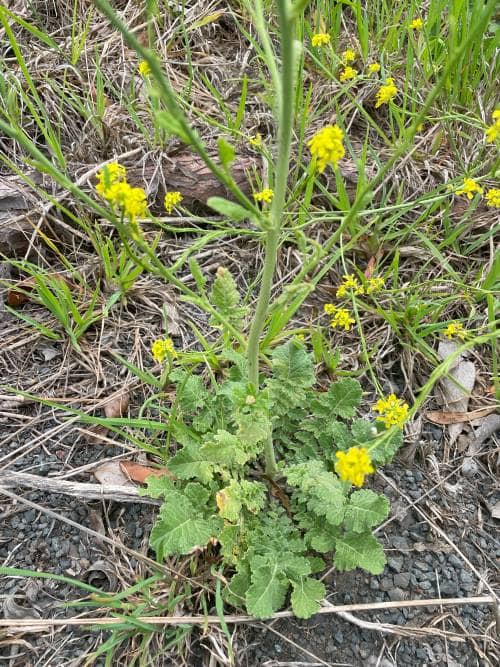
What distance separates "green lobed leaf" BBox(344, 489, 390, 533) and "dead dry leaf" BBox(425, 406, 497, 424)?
538mm

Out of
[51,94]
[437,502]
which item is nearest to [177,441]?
[437,502]

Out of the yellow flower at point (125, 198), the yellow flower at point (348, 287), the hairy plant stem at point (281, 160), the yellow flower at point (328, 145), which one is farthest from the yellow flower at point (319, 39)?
the yellow flower at point (125, 198)

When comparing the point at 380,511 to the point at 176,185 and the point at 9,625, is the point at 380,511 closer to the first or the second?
the point at 9,625

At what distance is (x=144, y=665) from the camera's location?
165 centimetres

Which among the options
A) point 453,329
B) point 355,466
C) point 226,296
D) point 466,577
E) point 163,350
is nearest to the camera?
point 355,466

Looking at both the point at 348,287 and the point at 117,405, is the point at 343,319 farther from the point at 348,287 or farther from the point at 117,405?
the point at 117,405

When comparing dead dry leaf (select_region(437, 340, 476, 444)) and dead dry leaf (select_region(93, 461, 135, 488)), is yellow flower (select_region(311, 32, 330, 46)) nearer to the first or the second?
dead dry leaf (select_region(437, 340, 476, 444))

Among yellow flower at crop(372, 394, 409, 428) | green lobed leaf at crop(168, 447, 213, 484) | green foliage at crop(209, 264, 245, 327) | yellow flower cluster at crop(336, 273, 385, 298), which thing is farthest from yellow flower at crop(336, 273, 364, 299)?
green lobed leaf at crop(168, 447, 213, 484)

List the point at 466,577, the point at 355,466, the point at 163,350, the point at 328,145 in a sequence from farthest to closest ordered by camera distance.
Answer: the point at 163,350 < the point at 466,577 < the point at 355,466 < the point at 328,145

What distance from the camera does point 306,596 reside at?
5.59 ft

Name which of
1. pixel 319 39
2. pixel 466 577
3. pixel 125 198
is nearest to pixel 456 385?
pixel 466 577

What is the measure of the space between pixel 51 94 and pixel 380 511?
2512mm

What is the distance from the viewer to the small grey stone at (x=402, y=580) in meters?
1.88

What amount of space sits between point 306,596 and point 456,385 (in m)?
1.01
